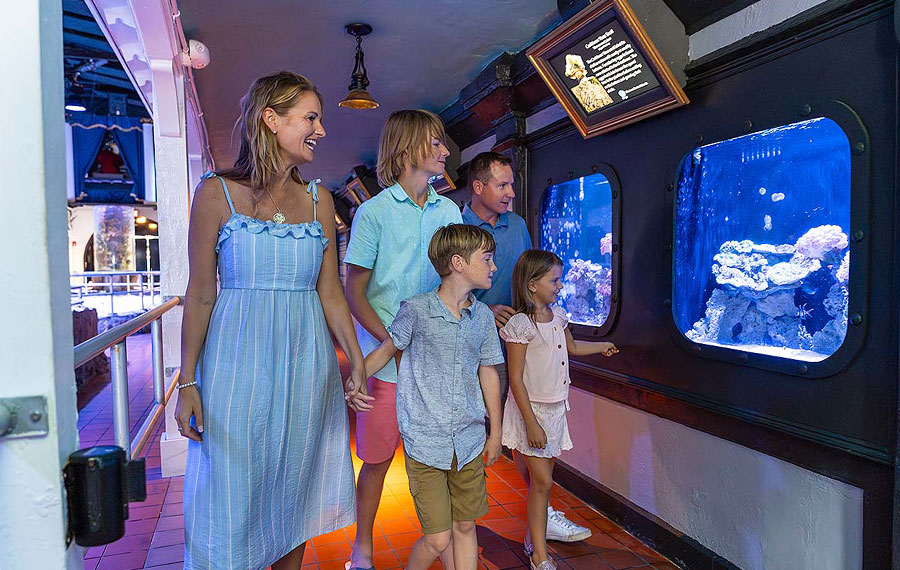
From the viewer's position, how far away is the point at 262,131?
1812 millimetres

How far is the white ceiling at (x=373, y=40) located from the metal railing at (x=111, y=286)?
5.07m

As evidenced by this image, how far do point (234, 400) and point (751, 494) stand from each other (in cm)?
206

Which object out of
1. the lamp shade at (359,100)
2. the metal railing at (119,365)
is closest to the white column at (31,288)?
the metal railing at (119,365)

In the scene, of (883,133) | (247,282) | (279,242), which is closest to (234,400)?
(247,282)

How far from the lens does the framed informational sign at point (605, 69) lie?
8.72 ft

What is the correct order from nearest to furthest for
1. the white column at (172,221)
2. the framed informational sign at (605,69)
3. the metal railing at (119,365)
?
the metal railing at (119,365) < the framed informational sign at (605,69) < the white column at (172,221)

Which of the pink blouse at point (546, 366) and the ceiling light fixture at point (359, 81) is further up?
the ceiling light fixture at point (359, 81)

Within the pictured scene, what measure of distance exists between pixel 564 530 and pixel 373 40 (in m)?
3.29

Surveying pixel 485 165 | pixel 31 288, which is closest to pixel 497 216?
pixel 485 165

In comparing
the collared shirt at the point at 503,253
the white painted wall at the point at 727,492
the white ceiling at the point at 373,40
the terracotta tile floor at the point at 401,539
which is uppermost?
the white ceiling at the point at 373,40

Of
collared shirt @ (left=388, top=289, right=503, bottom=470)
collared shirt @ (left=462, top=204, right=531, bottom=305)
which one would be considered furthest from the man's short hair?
collared shirt @ (left=388, top=289, right=503, bottom=470)

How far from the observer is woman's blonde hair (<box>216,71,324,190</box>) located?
180 centimetres

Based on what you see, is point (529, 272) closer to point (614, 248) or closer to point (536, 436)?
point (536, 436)

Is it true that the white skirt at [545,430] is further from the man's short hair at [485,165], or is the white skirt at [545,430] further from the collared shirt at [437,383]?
the man's short hair at [485,165]
